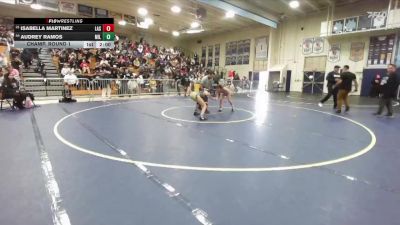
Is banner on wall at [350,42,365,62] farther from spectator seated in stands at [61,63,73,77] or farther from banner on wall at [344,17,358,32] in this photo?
spectator seated in stands at [61,63,73,77]

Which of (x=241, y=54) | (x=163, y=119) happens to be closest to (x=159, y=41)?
(x=241, y=54)

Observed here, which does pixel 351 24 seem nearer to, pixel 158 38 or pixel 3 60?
pixel 158 38

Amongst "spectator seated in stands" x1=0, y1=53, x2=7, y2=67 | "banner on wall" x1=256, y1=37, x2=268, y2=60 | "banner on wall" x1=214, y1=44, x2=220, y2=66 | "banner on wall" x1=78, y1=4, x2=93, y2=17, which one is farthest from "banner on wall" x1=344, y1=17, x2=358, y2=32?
"spectator seated in stands" x1=0, y1=53, x2=7, y2=67

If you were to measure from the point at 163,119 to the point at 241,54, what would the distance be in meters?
22.0

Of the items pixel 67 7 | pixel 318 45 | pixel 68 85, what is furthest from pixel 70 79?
pixel 318 45

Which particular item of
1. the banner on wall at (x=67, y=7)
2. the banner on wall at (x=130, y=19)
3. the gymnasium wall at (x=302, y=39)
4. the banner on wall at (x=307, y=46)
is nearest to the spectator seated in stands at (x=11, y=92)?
the banner on wall at (x=67, y=7)

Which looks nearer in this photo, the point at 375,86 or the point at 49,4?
the point at 49,4

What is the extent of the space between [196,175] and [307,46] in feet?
73.9

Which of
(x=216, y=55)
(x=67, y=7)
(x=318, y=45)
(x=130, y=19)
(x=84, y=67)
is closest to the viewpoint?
(x=84, y=67)

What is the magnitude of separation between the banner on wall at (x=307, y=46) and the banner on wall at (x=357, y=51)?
3.31 metres
